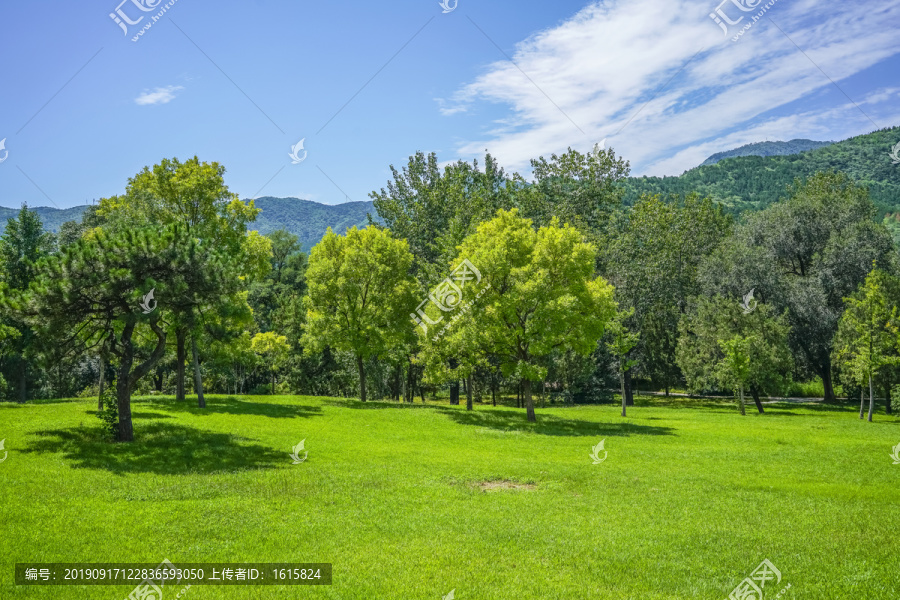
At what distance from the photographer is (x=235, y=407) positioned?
35875mm

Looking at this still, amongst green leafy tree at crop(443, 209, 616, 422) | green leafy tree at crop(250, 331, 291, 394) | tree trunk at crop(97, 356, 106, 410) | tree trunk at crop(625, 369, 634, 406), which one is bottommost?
tree trunk at crop(625, 369, 634, 406)

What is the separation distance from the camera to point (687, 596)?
10.6m

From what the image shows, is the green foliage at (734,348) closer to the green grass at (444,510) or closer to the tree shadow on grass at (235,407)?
the green grass at (444,510)

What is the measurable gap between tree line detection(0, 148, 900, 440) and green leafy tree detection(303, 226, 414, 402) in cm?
17

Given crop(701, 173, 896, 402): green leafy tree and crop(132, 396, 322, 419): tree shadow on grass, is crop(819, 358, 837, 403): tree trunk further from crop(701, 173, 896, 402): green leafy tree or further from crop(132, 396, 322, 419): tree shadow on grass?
crop(132, 396, 322, 419): tree shadow on grass

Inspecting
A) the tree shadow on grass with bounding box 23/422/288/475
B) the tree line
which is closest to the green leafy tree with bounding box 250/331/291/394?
the tree line


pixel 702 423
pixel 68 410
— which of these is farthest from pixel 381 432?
pixel 702 423

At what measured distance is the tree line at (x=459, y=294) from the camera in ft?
74.7

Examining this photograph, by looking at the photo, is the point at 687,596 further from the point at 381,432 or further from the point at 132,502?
the point at 381,432

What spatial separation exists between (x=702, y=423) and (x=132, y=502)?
39201 millimetres

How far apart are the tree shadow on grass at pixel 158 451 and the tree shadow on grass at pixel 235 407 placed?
7.83m

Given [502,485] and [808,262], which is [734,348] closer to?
[808,262]

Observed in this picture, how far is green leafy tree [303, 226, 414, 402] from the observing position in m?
41.9

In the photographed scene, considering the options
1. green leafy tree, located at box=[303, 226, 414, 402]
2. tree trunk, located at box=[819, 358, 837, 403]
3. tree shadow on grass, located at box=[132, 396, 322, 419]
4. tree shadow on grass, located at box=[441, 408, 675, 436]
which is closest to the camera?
tree shadow on grass, located at box=[132, 396, 322, 419]
